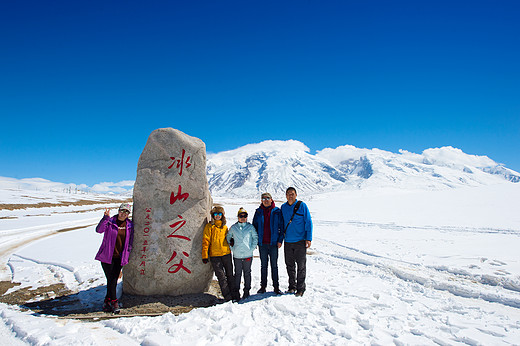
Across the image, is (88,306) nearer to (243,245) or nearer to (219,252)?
(219,252)

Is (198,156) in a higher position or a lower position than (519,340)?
higher

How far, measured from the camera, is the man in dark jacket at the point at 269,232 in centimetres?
684

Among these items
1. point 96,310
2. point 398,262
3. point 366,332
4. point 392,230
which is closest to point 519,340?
point 366,332

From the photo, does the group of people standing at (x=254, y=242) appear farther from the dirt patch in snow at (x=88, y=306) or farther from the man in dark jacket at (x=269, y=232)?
the dirt patch in snow at (x=88, y=306)

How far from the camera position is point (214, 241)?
22.2 ft

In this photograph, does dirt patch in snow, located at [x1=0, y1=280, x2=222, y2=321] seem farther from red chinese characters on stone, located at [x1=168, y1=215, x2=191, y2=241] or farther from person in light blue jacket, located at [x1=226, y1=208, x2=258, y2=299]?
red chinese characters on stone, located at [x1=168, y1=215, x2=191, y2=241]

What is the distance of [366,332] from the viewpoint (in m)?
4.86

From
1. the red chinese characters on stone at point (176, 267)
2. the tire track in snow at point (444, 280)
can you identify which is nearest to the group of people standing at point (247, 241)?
the red chinese characters on stone at point (176, 267)

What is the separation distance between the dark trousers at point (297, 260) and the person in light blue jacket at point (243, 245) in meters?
0.89

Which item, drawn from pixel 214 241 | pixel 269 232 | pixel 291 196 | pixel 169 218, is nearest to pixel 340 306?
pixel 269 232

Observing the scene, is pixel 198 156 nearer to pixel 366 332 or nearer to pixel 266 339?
pixel 266 339

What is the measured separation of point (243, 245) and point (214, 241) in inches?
28.0

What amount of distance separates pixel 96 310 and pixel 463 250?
46.1 feet

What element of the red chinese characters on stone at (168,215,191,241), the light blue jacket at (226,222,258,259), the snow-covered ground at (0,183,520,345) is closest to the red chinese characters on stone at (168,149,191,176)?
the red chinese characters on stone at (168,215,191,241)
